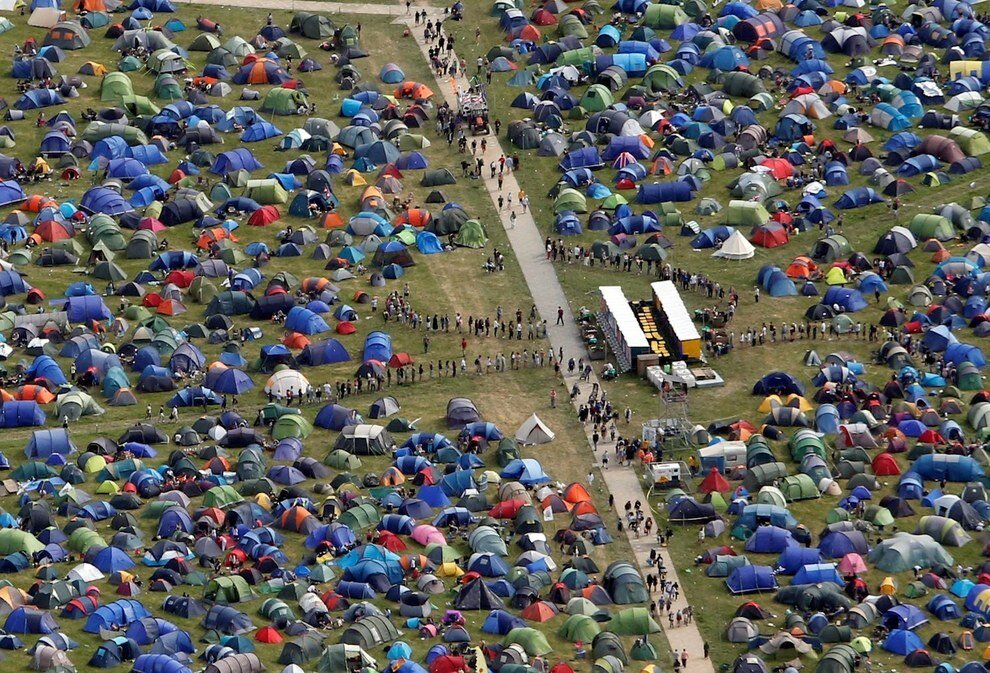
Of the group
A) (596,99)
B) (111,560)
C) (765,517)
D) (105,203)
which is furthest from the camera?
(596,99)

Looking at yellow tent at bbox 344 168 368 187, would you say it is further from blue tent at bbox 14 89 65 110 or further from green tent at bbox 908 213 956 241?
green tent at bbox 908 213 956 241

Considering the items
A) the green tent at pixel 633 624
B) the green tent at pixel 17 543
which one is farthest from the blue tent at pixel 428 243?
the green tent at pixel 633 624

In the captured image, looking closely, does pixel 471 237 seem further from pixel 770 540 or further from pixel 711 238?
pixel 770 540

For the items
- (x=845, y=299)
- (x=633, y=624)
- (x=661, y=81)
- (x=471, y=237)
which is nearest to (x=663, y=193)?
(x=471, y=237)

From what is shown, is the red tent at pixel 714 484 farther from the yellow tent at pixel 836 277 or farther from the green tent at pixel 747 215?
the green tent at pixel 747 215

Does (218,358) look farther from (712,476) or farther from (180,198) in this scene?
(712,476)

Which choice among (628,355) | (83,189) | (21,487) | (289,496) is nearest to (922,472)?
(628,355)

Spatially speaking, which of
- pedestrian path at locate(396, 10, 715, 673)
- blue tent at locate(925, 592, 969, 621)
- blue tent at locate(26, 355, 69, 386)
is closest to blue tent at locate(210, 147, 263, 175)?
pedestrian path at locate(396, 10, 715, 673)
